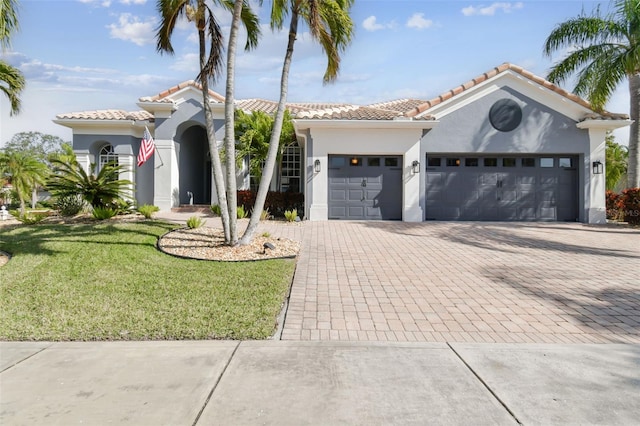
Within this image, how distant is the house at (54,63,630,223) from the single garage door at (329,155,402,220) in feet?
0.13

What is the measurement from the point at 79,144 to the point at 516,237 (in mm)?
18880

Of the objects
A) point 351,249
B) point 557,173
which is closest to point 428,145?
point 557,173

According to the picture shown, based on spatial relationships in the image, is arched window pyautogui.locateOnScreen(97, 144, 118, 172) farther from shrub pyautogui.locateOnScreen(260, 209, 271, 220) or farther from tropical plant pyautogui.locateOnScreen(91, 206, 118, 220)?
shrub pyautogui.locateOnScreen(260, 209, 271, 220)

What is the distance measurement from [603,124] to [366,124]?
867cm

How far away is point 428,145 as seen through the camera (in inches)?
586

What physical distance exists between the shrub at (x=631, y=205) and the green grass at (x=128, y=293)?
44.4 ft

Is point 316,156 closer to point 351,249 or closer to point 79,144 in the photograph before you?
point 351,249

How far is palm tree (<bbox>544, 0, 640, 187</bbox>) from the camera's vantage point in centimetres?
1388

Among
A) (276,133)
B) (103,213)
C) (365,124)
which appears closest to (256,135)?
(365,124)

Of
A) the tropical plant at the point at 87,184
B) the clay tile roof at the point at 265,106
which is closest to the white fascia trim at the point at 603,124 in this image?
the clay tile roof at the point at 265,106

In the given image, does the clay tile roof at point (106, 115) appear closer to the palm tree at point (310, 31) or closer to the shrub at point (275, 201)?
the shrub at point (275, 201)

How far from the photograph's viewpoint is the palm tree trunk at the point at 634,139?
15262 millimetres

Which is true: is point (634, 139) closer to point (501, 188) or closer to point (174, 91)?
point (501, 188)

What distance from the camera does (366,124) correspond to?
47.6 feet
